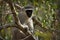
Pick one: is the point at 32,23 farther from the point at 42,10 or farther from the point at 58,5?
the point at 58,5

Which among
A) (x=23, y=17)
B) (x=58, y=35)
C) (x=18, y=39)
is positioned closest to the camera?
(x=58, y=35)

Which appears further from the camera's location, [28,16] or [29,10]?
[28,16]

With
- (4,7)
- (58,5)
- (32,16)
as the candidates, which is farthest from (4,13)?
(58,5)

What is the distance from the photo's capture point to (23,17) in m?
3.39

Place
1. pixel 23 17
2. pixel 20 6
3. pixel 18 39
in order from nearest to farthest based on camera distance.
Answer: pixel 20 6, pixel 18 39, pixel 23 17

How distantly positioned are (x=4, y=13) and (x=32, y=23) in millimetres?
889

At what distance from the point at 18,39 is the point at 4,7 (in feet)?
1.94

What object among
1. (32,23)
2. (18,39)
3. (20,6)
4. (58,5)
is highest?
(58,5)

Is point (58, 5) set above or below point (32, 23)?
above

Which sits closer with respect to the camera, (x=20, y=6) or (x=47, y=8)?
(x=47, y=8)

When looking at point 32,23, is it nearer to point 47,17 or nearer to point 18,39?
point 18,39

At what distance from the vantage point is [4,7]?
2633 millimetres

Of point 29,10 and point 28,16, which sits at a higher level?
point 29,10

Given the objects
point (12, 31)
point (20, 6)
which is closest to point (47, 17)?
point (20, 6)
